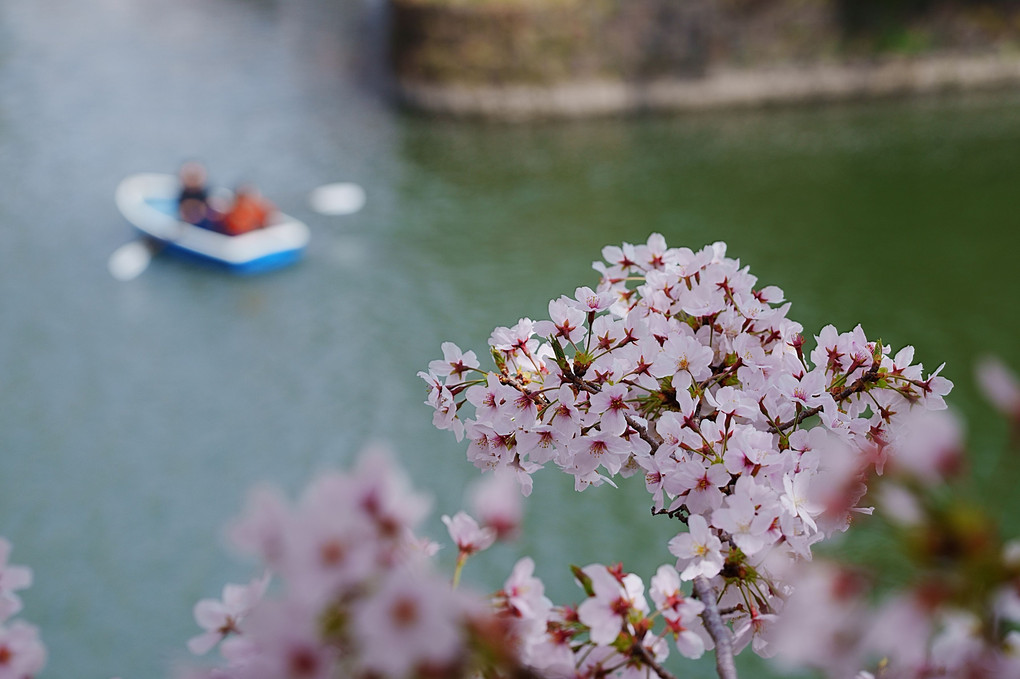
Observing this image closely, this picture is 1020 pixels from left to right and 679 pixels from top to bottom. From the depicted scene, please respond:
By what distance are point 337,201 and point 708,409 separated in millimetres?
10096

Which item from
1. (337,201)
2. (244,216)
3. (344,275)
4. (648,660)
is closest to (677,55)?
(337,201)

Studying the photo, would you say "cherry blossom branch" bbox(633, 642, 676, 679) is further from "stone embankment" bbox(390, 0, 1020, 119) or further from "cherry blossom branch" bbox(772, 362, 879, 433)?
"stone embankment" bbox(390, 0, 1020, 119)

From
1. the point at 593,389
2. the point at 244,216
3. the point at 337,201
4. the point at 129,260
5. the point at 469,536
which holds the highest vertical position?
the point at 337,201

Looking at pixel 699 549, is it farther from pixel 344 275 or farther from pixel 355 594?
pixel 344 275

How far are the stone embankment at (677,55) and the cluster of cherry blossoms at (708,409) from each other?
12767mm

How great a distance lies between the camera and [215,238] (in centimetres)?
1027

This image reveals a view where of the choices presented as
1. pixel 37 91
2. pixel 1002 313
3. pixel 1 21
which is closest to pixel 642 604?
pixel 1002 313

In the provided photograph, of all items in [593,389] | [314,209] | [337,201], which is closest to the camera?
[593,389]

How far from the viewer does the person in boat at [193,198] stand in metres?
10.8

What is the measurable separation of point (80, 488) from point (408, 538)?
6711 mm

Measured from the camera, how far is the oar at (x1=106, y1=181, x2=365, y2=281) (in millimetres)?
10141

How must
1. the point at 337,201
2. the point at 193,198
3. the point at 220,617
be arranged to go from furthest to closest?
the point at 337,201
the point at 193,198
the point at 220,617

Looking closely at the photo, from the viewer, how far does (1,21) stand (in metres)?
18.6

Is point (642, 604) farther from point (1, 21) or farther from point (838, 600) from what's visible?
point (1, 21)
